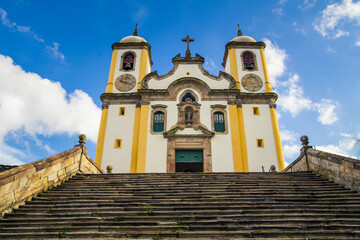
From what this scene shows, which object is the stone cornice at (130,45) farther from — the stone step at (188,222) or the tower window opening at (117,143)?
the stone step at (188,222)

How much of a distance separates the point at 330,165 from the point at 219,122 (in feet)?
30.1

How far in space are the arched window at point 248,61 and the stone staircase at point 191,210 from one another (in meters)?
13.4

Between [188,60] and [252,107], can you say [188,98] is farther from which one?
[252,107]

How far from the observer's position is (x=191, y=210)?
605cm

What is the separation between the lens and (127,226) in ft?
17.4

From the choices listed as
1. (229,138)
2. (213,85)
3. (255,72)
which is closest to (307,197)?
(229,138)

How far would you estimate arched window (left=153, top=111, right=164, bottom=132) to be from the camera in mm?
16953

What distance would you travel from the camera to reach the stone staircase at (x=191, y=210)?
5.04 m

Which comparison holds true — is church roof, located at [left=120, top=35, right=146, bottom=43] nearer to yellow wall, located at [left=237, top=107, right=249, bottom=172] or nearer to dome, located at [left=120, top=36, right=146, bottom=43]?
dome, located at [left=120, top=36, right=146, bottom=43]

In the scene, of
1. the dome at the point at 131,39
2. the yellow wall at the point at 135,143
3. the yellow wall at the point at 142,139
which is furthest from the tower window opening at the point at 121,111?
the dome at the point at 131,39

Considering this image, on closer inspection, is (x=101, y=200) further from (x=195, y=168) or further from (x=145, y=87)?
(x=145, y=87)

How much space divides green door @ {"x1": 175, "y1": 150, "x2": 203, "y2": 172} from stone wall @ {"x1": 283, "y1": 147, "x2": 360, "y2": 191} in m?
6.57

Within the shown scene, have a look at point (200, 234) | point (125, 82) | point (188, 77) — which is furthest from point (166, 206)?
point (125, 82)

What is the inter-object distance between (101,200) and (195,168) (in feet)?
33.6
